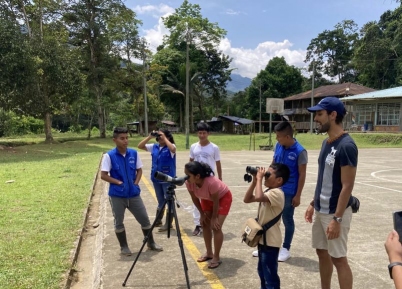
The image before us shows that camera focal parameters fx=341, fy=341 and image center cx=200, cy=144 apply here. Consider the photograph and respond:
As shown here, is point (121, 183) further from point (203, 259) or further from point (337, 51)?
point (337, 51)

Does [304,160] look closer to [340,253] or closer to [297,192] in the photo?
[297,192]

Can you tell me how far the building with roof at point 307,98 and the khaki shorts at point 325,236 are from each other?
1527 inches

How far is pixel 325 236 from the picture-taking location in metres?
3.16

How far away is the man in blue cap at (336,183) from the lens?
2.85 metres

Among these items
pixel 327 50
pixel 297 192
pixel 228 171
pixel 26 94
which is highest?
pixel 327 50

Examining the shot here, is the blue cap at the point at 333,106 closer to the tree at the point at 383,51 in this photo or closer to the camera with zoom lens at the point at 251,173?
the camera with zoom lens at the point at 251,173

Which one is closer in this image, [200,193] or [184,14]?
[200,193]

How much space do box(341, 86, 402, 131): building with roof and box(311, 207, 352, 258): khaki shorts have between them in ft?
104

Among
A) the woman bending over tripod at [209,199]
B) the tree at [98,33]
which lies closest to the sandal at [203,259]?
the woman bending over tripod at [209,199]

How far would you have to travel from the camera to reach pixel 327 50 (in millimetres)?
55438

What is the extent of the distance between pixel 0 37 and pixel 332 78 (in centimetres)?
5103

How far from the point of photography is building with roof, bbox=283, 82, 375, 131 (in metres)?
41.8

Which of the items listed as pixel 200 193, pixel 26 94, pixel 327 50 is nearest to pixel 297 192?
pixel 200 193

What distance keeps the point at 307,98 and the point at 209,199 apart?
145 ft
